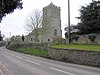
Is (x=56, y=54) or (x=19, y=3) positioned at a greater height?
(x=19, y=3)

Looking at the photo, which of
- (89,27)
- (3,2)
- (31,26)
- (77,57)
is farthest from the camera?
(31,26)

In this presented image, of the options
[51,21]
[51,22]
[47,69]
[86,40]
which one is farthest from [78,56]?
[51,21]

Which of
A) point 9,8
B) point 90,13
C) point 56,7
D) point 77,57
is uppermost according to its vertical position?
point 56,7

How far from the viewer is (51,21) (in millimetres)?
107938

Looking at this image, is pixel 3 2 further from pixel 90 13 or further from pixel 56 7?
pixel 56 7

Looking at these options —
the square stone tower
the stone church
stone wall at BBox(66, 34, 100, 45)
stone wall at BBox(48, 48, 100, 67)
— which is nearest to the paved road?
stone wall at BBox(48, 48, 100, 67)

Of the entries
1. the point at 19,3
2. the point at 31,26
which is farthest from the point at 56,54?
the point at 31,26

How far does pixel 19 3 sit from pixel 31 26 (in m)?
84.7

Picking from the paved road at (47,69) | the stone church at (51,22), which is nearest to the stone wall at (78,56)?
the paved road at (47,69)

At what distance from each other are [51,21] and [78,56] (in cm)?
7915

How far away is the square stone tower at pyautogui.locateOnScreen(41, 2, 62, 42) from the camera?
344 ft

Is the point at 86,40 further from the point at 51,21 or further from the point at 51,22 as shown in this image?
the point at 51,21

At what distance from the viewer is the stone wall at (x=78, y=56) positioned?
25.8m

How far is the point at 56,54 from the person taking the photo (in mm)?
36594
